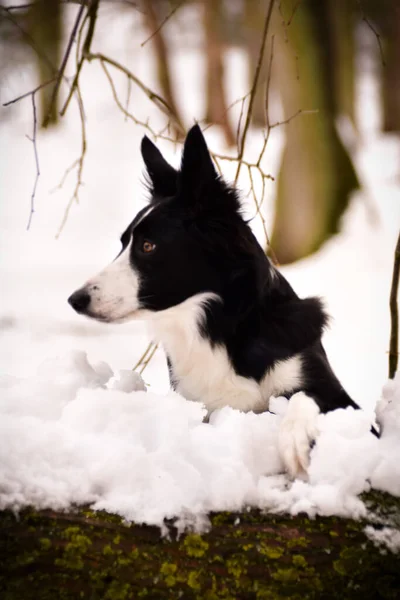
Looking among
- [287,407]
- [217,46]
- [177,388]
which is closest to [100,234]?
[217,46]

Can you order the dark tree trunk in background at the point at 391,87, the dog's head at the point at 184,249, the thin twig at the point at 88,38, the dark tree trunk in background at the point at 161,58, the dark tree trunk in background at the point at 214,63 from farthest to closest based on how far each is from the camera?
the dark tree trunk in background at the point at 391,87, the dark tree trunk in background at the point at 214,63, the dark tree trunk in background at the point at 161,58, the thin twig at the point at 88,38, the dog's head at the point at 184,249

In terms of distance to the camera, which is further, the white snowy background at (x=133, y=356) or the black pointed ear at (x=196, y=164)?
the black pointed ear at (x=196, y=164)

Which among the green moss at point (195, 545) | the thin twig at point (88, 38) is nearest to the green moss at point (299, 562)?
the green moss at point (195, 545)

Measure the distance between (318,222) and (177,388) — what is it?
4425mm

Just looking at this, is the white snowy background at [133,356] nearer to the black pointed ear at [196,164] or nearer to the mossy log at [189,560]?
the mossy log at [189,560]

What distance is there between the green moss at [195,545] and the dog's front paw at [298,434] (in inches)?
13.6

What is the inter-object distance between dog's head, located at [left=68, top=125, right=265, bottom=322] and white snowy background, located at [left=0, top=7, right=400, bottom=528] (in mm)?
316

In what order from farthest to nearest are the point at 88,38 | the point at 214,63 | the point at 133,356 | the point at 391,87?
the point at 391,87 → the point at 214,63 → the point at 133,356 → the point at 88,38

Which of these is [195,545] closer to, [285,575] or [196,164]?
[285,575]

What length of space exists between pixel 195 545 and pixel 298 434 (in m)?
0.46

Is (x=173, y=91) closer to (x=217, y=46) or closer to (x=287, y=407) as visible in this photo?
(x=217, y=46)

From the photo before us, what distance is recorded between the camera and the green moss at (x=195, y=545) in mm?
1570

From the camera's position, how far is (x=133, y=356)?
19.6 feet

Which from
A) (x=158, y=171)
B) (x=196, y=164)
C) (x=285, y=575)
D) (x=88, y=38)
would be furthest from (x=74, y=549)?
(x=88, y=38)
